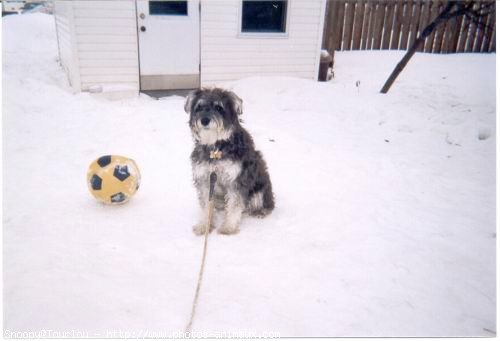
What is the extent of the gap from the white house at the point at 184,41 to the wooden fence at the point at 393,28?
406 cm

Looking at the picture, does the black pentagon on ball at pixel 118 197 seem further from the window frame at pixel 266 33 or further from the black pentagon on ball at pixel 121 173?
the window frame at pixel 266 33

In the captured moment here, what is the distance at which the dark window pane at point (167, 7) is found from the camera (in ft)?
30.4

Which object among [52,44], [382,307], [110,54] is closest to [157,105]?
[110,54]

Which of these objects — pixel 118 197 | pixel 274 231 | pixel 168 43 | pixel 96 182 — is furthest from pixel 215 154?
pixel 168 43

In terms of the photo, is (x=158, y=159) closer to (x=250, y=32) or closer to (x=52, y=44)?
(x=250, y=32)

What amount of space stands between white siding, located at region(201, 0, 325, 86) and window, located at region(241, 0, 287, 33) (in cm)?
28

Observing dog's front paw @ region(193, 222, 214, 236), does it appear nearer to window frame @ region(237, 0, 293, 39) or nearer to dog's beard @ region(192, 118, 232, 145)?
dog's beard @ region(192, 118, 232, 145)

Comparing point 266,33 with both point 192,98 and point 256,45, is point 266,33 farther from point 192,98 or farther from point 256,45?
point 192,98

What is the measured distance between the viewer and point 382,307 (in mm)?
2936

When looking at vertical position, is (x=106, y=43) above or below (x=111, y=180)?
above

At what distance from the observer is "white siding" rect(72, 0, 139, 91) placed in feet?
28.9

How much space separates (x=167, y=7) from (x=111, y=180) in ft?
22.6

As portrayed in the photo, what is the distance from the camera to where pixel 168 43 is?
31.5 feet

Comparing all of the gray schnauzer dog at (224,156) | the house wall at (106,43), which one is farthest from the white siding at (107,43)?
the gray schnauzer dog at (224,156)
